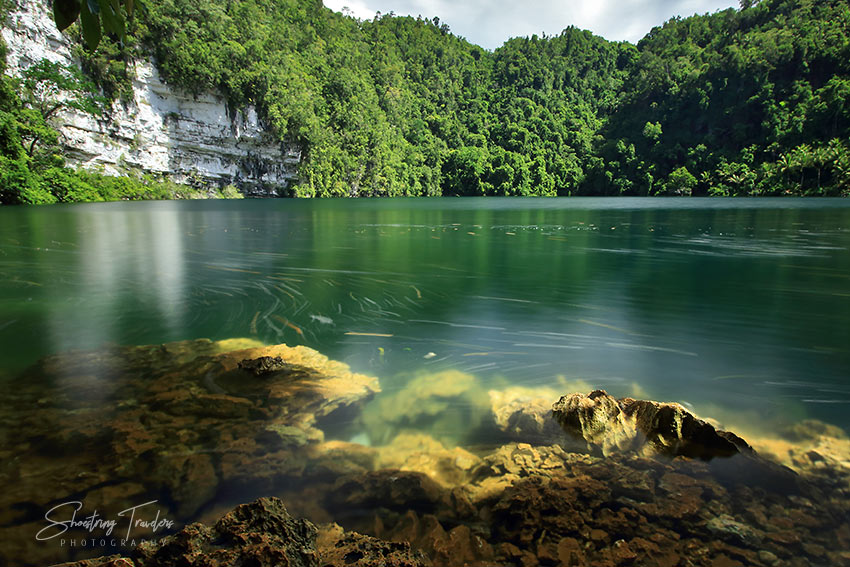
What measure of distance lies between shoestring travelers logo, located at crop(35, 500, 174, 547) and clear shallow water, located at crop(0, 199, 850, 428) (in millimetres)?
2088

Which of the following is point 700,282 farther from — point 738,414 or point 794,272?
point 738,414

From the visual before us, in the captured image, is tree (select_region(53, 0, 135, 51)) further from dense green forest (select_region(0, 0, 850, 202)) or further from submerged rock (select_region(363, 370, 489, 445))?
dense green forest (select_region(0, 0, 850, 202))

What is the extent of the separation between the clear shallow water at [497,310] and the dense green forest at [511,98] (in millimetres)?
32834

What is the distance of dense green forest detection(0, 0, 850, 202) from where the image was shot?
188 feet

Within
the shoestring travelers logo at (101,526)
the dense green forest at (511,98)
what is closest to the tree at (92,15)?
the shoestring travelers logo at (101,526)

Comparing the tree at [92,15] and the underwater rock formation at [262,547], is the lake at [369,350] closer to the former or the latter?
the underwater rock formation at [262,547]

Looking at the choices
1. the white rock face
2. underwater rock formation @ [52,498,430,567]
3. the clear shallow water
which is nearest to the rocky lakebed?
underwater rock formation @ [52,498,430,567]

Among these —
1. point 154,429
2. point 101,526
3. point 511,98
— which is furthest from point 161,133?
point 511,98

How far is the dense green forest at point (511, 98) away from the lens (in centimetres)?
5741

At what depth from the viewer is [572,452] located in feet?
9.55

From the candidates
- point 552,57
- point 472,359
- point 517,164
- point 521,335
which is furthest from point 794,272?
point 552,57

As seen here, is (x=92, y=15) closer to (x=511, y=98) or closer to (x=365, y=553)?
(x=365, y=553)

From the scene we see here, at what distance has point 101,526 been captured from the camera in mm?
2180

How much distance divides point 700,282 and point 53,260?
14765 mm
